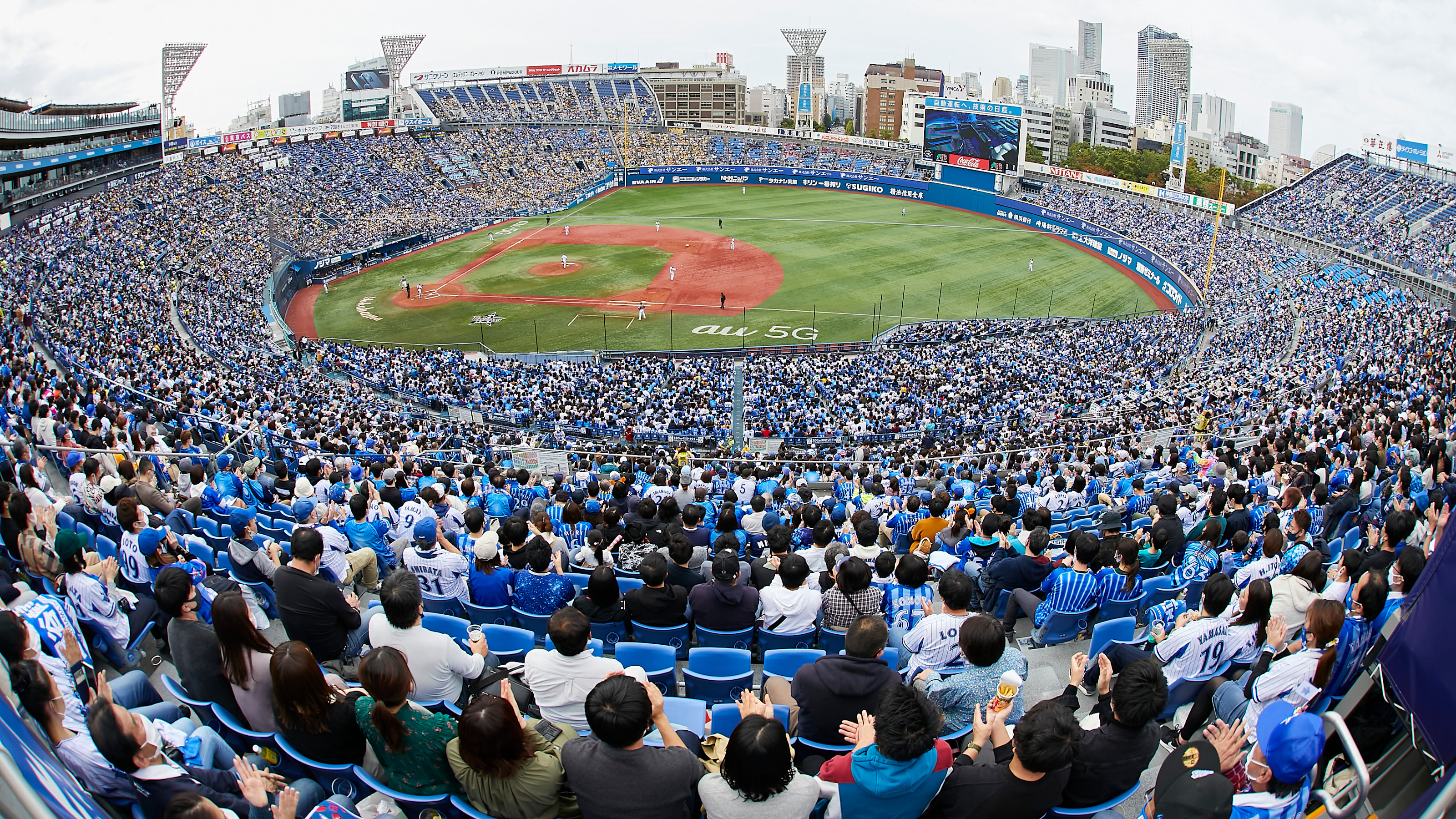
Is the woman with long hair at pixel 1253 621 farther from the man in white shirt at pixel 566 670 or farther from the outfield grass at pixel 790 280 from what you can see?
→ the outfield grass at pixel 790 280

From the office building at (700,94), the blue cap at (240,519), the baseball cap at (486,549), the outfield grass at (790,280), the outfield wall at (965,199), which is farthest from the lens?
the office building at (700,94)

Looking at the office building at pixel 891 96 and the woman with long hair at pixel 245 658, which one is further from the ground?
the office building at pixel 891 96

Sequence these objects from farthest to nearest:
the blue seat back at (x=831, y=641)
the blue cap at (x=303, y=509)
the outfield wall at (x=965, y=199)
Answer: the outfield wall at (x=965, y=199) → the blue cap at (x=303, y=509) → the blue seat back at (x=831, y=641)

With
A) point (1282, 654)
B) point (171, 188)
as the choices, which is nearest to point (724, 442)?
point (1282, 654)

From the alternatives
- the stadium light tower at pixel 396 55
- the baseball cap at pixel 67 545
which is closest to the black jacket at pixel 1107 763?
the baseball cap at pixel 67 545

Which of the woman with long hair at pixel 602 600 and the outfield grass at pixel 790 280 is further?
the outfield grass at pixel 790 280

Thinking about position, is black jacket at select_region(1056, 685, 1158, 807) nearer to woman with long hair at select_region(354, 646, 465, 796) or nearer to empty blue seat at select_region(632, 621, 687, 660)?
woman with long hair at select_region(354, 646, 465, 796)

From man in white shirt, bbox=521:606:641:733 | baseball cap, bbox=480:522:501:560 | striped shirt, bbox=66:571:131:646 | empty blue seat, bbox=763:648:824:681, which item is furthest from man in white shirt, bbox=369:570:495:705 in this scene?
striped shirt, bbox=66:571:131:646

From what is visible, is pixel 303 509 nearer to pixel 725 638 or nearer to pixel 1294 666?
pixel 725 638
